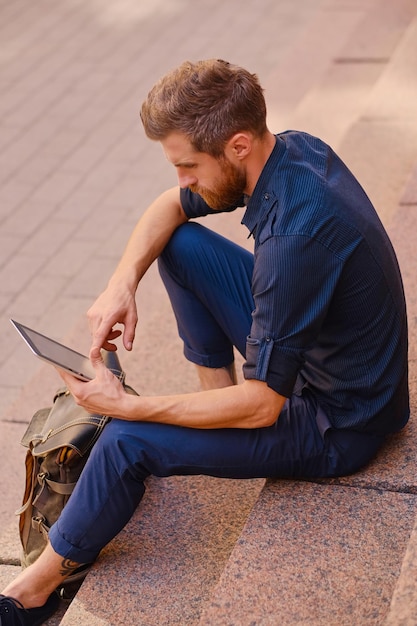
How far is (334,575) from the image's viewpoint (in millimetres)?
2359

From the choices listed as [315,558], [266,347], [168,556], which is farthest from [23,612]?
[266,347]

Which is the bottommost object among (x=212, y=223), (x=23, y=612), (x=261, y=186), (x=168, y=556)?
(x=212, y=223)

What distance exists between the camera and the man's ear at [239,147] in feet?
7.79

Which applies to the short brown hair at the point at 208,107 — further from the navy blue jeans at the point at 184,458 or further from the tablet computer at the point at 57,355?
the navy blue jeans at the point at 184,458

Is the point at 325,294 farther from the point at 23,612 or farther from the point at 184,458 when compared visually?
the point at 23,612

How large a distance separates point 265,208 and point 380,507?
857mm

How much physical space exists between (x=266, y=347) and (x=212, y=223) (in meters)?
2.57

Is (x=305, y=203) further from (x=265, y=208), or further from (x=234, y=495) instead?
(x=234, y=495)

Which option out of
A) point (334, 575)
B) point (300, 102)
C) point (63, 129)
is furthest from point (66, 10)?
point (334, 575)

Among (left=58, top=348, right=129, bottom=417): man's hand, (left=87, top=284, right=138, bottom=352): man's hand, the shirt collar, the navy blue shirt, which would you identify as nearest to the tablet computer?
(left=58, top=348, right=129, bottom=417): man's hand

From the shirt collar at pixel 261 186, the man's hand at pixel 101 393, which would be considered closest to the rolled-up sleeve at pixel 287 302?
the shirt collar at pixel 261 186

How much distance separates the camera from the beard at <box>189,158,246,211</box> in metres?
2.43

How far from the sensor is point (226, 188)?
2467 mm

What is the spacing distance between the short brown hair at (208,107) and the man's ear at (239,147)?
0.01 m
